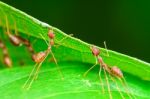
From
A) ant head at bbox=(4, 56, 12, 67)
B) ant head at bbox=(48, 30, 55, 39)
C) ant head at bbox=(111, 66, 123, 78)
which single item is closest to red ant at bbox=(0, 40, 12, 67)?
ant head at bbox=(4, 56, 12, 67)

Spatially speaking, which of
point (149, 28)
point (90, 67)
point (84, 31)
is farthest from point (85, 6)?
point (90, 67)

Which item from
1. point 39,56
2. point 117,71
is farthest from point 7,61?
point 117,71

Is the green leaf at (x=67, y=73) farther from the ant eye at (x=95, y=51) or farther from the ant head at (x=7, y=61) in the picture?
the ant head at (x=7, y=61)

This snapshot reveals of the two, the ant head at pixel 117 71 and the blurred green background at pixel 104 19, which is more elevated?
the blurred green background at pixel 104 19

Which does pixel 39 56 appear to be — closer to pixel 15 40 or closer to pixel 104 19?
pixel 15 40

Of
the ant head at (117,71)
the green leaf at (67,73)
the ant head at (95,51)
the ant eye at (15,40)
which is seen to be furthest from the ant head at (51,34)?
the ant eye at (15,40)
